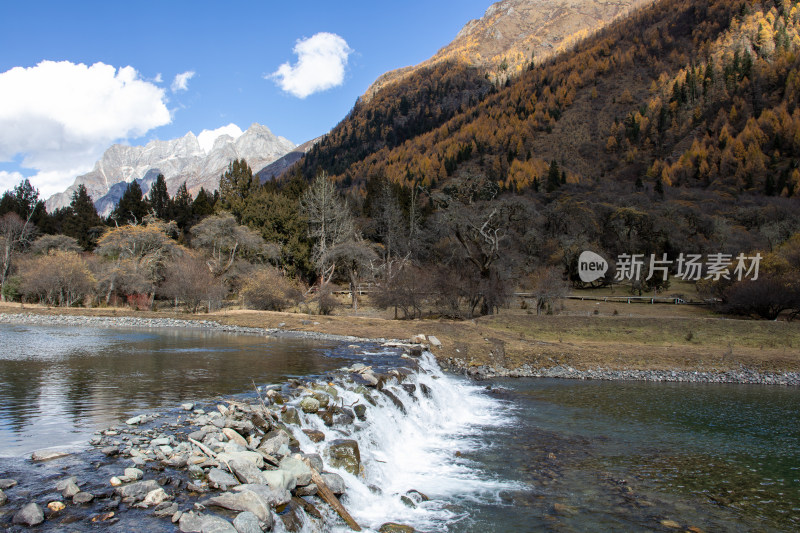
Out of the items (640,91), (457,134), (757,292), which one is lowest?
(757,292)

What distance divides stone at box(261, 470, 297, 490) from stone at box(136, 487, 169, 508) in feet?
4.71

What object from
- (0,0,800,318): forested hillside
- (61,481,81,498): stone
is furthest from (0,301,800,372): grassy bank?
(61,481,81,498): stone

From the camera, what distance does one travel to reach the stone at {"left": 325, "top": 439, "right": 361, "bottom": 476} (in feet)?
31.6

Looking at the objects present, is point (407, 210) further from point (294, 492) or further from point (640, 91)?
point (640, 91)

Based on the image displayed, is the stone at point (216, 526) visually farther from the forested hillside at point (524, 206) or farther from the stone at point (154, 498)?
the forested hillside at point (524, 206)

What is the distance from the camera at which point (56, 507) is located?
20.1ft

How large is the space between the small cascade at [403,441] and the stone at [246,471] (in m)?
1.13

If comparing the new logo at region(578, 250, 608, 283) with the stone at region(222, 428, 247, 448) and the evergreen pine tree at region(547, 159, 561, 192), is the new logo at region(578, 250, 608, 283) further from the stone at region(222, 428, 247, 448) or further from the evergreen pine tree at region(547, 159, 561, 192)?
the stone at region(222, 428, 247, 448)

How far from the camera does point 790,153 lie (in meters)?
103

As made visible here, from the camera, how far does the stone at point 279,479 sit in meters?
7.38

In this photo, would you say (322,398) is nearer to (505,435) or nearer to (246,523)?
(505,435)

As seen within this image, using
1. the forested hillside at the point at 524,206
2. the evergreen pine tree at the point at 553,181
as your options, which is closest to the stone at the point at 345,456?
the forested hillside at the point at 524,206

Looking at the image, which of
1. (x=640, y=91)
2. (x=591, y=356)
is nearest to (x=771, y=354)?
(x=591, y=356)

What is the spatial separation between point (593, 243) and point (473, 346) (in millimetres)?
40884
